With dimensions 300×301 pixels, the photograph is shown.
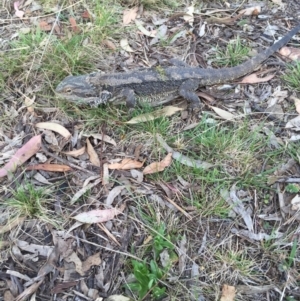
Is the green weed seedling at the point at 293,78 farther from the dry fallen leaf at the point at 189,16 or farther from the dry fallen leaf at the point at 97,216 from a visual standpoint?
the dry fallen leaf at the point at 97,216

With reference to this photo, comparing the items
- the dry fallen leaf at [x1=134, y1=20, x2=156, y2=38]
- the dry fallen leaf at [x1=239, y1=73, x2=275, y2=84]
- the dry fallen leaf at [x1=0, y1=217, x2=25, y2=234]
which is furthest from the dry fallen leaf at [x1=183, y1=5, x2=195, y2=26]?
the dry fallen leaf at [x1=0, y1=217, x2=25, y2=234]

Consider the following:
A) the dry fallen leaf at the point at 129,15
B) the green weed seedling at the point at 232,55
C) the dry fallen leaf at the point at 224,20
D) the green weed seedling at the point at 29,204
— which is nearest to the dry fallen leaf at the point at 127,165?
the green weed seedling at the point at 29,204

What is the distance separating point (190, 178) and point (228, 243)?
0.62m

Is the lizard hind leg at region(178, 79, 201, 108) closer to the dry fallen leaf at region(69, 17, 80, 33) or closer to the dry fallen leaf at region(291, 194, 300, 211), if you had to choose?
the dry fallen leaf at region(291, 194, 300, 211)

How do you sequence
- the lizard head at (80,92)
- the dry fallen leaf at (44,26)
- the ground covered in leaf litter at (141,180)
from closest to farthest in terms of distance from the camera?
the ground covered in leaf litter at (141,180) < the lizard head at (80,92) < the dry fallen leaf at (44,26)

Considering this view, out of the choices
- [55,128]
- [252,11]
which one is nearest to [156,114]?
[55,128]

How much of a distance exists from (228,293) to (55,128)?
203 centimetres

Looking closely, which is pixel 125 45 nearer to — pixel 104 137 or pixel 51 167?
pixel 104 137

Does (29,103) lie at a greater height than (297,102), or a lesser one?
greater

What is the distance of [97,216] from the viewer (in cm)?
330

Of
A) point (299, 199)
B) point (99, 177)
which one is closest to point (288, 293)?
point (299, 199)

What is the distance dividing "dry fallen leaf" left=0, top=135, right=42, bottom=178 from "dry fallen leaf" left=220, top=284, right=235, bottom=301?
6.25ft

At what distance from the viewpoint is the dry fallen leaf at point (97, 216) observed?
328cm

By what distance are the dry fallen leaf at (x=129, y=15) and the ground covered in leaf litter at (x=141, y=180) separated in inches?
5.8
